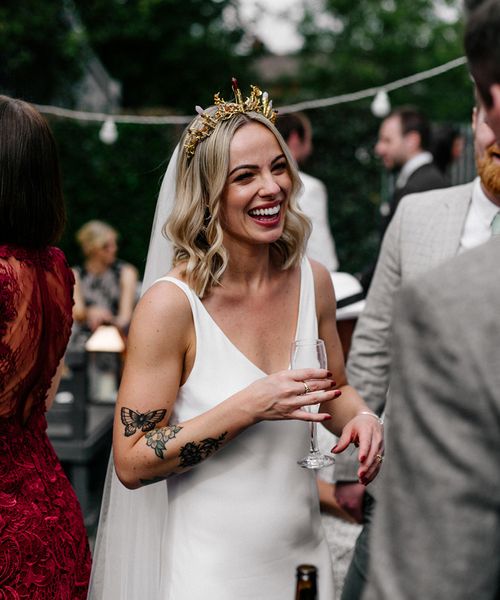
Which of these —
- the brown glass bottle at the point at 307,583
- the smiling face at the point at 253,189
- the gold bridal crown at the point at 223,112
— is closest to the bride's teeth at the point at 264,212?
the smiling face at the point at 253,189

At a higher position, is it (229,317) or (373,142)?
(373,142)

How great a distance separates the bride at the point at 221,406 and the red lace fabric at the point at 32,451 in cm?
14

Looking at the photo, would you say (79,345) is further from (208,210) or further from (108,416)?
(208,210)

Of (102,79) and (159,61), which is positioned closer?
(102,79)

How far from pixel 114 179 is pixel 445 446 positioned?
11.9 m

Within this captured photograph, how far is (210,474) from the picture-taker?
88.4 inches

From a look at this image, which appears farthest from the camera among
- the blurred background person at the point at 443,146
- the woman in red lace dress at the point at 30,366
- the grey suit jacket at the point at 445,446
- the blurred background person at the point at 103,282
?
the blurred background person at the point at 103,282

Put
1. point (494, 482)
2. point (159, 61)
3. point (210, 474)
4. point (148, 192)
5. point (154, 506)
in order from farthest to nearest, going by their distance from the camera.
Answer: point (159, 61) < point (148, 192) < point (154, 506) < point (210, 474) < point (494, 482)

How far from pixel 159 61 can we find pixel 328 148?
10181mm

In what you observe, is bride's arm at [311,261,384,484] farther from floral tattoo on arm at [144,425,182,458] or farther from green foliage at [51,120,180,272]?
green foliage at [51,120,180,272]

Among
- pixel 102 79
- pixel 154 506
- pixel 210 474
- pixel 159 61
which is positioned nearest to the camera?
pixel 210 474

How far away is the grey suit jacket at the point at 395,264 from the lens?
268 centimetres

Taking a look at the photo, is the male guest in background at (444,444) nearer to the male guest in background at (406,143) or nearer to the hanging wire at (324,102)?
the hanging wire at (324,102)

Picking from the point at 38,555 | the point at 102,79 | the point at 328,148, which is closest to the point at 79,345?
the point at 38,555
